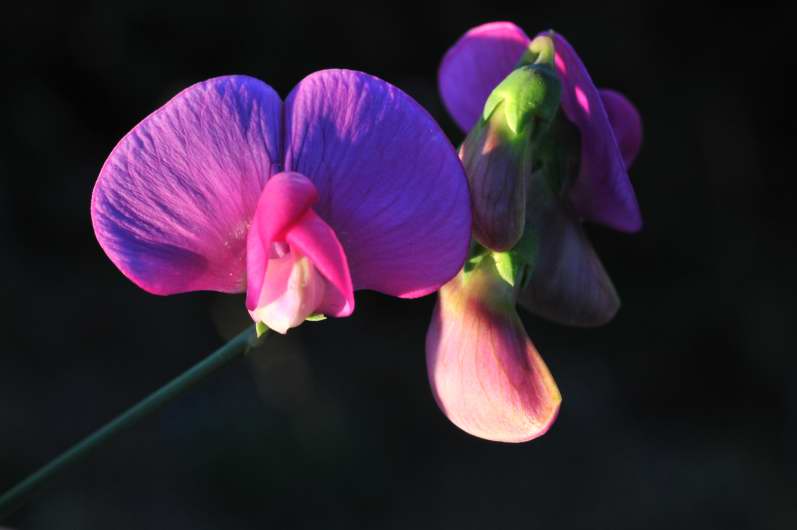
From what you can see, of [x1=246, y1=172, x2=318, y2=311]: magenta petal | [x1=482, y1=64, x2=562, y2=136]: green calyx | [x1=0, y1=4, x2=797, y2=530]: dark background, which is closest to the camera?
[x1=246, y1=172, x2=318, y2=311]: magenta petal

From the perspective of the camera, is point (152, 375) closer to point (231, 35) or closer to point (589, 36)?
point (231, 35)

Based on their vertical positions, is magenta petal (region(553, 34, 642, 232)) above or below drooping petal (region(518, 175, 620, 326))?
above

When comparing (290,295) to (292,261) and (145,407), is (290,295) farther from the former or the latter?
(145,407)

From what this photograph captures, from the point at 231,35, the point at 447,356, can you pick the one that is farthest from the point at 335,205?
the point at 231,35

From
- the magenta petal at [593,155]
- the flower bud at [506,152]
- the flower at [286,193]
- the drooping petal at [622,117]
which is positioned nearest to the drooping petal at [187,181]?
the flower at [286,193]

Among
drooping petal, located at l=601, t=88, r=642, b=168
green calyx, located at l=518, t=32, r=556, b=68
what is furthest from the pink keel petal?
drooping petal, located at l=601, t=88, r=642, b=168

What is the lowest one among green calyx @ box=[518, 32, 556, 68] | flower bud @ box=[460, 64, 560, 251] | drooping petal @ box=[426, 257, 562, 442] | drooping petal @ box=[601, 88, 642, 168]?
drooping petal @ box=[426, 257, 562, 442]

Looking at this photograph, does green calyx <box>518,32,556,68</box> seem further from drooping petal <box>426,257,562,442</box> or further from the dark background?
the dark background
